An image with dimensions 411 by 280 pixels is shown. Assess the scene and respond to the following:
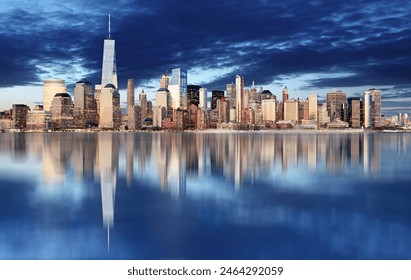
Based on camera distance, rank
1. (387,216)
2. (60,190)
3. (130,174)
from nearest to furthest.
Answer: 1. (387,216)
2. (60,190)
3. (130,174)

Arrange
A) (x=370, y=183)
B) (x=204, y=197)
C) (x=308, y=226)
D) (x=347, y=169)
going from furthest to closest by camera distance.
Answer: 1. (x=347, y=169)
2. (x=370, y=183)
3. (x=204, y=197)
4. (x=308, y=226)

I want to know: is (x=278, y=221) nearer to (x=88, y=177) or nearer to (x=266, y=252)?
(x=266, y=252)

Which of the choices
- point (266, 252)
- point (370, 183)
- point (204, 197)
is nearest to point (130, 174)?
point (204, 197)

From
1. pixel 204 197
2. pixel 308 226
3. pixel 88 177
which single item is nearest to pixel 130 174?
Answer: pixel 88 177

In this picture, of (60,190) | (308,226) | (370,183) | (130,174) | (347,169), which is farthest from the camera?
(347,169)

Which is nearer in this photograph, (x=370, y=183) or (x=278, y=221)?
(x=278, y=221)

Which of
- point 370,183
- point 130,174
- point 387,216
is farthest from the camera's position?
point 130,174
